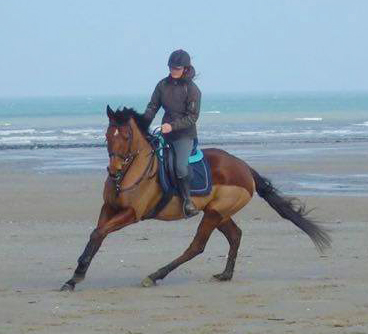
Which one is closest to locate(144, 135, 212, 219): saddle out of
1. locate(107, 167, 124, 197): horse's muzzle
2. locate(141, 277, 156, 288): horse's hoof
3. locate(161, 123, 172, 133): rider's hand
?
locate(161, 123, 172, 133): rider's hand

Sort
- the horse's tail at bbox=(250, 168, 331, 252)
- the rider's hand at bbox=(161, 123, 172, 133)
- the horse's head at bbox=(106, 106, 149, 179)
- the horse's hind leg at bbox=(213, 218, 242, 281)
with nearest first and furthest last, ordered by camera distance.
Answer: the horse's head at bbox=(106, 106, 149, 179)
the rider's hand at bbox=(161, 123, 172, 133)
the horse's hind leg at bbox=(213, 218, 242, 281)
the horse's tail at bbox=(250, 168, 331, 252)

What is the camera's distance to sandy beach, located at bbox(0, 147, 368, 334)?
844cm

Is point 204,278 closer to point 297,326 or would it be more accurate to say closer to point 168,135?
point 168,135

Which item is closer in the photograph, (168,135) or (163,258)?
(168,135)

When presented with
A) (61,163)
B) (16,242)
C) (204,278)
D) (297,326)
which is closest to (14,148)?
(61,163)

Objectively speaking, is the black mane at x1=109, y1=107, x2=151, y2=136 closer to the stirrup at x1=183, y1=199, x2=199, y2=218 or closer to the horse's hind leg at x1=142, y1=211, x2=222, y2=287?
the stirrup at x1=183, y1=199, x2=199, y2=218

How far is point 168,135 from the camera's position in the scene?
34.6 feet

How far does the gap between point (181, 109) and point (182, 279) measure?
63.1 inches

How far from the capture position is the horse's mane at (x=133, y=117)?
10.0m

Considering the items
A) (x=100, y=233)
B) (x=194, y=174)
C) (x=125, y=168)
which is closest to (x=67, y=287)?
(x=100, y=233)

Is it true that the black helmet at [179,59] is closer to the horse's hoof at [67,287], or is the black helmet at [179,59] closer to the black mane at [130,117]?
the black mane at [130,117]

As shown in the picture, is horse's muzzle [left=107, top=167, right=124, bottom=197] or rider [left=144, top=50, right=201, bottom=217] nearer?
horse's muzzle [left=107, top=167, right=124, bottom=197]

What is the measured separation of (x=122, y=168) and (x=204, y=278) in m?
1.51

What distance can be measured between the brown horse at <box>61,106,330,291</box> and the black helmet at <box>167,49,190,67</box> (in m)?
0.59
